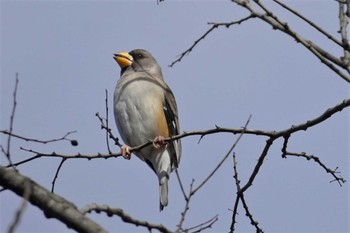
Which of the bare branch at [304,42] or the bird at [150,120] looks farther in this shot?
the bird at [150,120]

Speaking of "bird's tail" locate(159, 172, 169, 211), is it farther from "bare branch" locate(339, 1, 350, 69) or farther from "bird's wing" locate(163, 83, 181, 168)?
"bare branch" locate(339, 1, 350, 69)

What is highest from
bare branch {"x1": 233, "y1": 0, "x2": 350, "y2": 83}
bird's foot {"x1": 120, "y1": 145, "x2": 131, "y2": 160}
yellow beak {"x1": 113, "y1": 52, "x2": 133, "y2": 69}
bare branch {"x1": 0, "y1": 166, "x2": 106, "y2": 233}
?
yellow beak {"x1": 113, "y1": 52, "x2": 133, "y2": 69}

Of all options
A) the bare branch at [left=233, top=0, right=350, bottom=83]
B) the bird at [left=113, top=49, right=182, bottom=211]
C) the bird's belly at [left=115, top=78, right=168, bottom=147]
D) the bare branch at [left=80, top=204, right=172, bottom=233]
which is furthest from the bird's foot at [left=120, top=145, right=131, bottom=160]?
the bare branch at [left=80, top=204, right=172, bottom=233]

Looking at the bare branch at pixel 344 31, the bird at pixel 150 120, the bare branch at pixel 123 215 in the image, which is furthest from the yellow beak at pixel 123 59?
the bare branch at pixel 123 215

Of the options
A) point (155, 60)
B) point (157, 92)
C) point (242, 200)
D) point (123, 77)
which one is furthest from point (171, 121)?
point (242, 200)

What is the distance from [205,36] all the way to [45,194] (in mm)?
2564

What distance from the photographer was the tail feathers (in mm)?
7723

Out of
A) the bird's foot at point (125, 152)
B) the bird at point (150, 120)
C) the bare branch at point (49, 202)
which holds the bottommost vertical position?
the bare branch at point (49, 202)

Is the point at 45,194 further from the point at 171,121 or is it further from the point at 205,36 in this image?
the point at 171,121

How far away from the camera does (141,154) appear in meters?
8.20

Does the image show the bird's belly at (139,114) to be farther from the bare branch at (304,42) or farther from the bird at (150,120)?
the bare branch at (304,42)

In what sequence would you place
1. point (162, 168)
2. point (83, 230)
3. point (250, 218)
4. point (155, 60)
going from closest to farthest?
point (83, 230) → point (250, 218) → point (162, 168) → point (155, 60)

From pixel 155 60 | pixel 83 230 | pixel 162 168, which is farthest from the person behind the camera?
pixel 155 60

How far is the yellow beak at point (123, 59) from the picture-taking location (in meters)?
9.01
